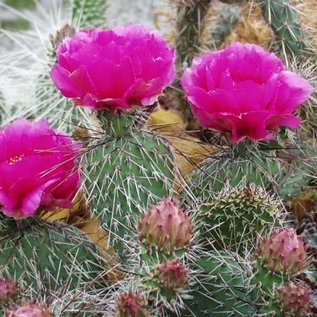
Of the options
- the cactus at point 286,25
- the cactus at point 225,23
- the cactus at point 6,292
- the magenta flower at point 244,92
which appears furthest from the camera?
the cactus at point 225,23

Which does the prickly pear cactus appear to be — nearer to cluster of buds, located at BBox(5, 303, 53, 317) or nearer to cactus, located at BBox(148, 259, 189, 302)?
cactus, located at BBox(148, 259, 189, 302)

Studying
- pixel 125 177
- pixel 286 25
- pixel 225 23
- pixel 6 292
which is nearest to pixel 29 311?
pixel 6 292

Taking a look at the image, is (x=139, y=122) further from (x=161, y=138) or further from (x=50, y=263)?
(x=50, y=263)

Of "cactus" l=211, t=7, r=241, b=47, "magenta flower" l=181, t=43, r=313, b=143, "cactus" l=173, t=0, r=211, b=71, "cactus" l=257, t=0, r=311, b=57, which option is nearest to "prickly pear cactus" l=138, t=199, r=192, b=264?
"magenta flower" l=181, t=43, r=313, b=143

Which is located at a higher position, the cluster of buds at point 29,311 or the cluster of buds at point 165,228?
the cluster of buds at point 165,228

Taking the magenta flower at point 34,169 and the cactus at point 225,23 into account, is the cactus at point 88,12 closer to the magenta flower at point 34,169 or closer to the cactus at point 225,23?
the cactus at point 225,23

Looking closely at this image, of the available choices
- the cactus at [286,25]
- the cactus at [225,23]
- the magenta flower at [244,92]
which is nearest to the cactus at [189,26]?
the cactus at [225,23]

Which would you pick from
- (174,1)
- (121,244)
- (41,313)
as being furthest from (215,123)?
(174,1)
